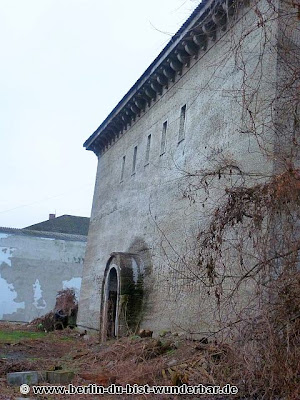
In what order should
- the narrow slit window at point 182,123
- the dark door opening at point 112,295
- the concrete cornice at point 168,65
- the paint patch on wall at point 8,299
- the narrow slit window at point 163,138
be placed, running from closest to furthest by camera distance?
the concrete cornice at point 168,65
the narrow slit window at point 182,123
the narrow slit window at point 163,138
the dark door opening at point 112,295
the paint patch on wall at point 8,299

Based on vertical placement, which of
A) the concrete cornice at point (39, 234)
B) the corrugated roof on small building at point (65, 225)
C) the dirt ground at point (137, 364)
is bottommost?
the dirt ground at point (137, 364)

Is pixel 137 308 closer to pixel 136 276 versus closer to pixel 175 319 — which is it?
pixel 136 276

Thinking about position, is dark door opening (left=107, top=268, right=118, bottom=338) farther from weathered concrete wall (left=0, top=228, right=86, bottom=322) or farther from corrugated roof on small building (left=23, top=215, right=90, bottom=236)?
corrugated roof on small building (left=23, top=215, right=90, bottom=236)

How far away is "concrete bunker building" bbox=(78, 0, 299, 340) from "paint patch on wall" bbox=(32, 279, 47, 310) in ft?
38.8

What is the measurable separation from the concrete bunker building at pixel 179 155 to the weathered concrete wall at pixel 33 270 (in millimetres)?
11878

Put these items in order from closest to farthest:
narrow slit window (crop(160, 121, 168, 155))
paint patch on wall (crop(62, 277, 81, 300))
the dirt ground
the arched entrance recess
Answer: the dirt ground → the arched entrance recess → narrow slit window (crop(160, 121, 168, 155)) → paint patch on wall (crop(62, 277, 81, 300))

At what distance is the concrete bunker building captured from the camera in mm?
9180

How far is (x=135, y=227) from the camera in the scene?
14625 millimetres

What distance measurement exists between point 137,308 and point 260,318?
7.42m

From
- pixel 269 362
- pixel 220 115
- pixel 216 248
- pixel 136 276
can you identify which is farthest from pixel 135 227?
pixel 269 362

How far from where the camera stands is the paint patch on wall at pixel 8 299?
2844 centimetres

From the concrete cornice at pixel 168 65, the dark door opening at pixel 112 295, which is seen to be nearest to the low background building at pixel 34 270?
the concrete cornice at pixel 168 65

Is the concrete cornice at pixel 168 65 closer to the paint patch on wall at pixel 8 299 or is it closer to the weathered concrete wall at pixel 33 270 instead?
the weathered concrete wall at pixel 33 270

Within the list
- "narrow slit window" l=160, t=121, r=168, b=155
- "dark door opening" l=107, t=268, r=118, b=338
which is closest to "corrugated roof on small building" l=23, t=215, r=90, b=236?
"dark door opening" l=107, t=268, r=118, b=338
